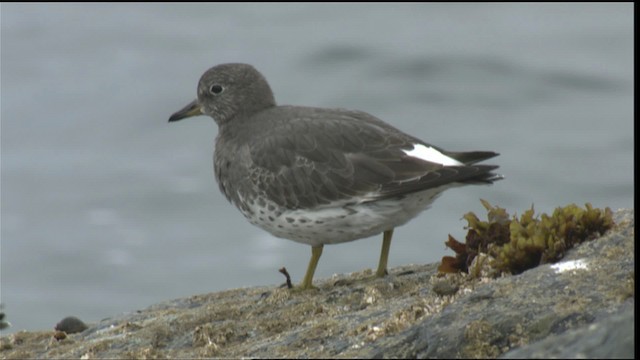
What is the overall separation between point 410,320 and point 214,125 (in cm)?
2267

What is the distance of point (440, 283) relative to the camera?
7.98 metres

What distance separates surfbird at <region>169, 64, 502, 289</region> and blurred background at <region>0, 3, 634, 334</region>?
1118cm

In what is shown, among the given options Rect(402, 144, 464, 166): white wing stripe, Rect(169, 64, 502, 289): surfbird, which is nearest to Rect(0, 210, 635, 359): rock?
Rect(169, 64, 502, 289): surfbird

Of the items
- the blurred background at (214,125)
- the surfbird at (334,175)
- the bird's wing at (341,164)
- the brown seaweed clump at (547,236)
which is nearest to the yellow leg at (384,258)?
the surfbird at (334,175)

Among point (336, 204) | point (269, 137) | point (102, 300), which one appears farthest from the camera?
point (102, 300)

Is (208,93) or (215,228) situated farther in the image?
(215,228)

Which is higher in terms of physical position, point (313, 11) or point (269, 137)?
point (313, 11)

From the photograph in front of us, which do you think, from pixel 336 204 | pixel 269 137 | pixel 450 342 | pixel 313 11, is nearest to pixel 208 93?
pixel 269 137

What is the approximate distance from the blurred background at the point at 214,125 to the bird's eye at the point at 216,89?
10.0 meters

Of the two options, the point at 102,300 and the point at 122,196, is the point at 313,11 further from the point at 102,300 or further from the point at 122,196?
the point at 102,300

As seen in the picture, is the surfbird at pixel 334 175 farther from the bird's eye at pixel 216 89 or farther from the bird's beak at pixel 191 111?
the bird's beak at pixel 191 111

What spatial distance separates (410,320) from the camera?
711 centimetres

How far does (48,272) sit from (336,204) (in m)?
14.6

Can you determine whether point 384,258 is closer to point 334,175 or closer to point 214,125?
point 334,175
